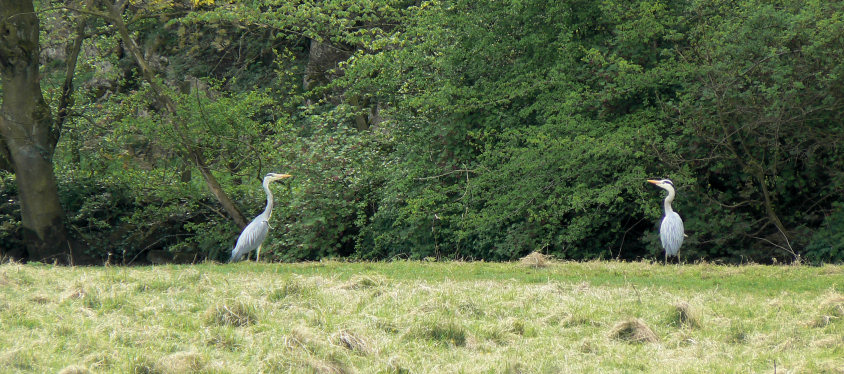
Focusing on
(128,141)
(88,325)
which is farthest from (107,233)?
(88,325)

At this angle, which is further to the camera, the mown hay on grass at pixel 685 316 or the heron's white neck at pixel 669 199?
the heron's white neck at pixel 669 199

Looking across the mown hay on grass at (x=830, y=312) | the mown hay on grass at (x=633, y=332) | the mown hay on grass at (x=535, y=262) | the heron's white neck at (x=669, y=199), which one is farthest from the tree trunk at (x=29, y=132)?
the mown hay on grass at (x=830, y=312)

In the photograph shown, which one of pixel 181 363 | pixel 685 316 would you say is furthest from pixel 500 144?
pixel 181 363

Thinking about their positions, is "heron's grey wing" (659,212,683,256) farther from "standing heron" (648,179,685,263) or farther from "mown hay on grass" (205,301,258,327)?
"mown hay on grass" (205,301,258,327)

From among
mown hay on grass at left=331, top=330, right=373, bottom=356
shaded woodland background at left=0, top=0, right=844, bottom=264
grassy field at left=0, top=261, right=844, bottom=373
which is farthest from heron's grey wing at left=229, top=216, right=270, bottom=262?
mown hay on grass at left=331, top=330, right=373, bottom=356

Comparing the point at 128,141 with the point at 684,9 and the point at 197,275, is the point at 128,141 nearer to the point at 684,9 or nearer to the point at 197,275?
the point at 197,275

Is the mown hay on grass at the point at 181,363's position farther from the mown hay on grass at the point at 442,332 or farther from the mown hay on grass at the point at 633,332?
the mown hay on grass at the point at 633,332

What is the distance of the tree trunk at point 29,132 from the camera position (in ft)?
55.9

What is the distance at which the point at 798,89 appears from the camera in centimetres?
1470

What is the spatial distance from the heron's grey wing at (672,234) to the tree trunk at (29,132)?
40.1 feet

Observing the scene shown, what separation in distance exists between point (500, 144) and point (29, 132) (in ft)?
34.7

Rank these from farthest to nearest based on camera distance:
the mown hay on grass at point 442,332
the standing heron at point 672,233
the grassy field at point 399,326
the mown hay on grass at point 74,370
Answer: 1. the standing heron at point 672,233
2. the mown hay on grass at point 442,332
3. the grassy field at point 399,326
4. the mown hay on grass at point 74,370

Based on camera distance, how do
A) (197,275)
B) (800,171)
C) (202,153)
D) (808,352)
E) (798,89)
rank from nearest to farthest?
(808,352)
(197,275)
(798,89)
(800,171)
(202,153)

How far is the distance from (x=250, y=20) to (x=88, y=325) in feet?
51.4
